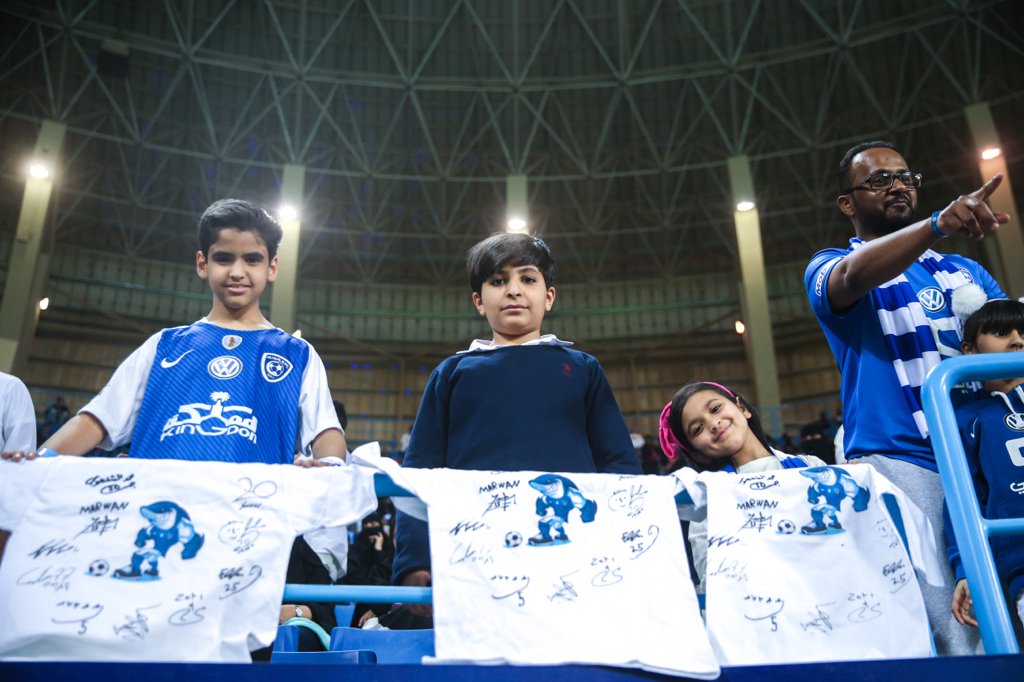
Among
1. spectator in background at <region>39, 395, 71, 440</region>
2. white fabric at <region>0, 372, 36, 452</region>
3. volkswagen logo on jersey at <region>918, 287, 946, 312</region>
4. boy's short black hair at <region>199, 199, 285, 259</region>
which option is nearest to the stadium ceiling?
spectator in background at <region>39, 395, 71, 440</region>

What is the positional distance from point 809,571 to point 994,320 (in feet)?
4.08

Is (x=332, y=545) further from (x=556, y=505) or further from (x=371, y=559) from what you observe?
(x=371, y=559)

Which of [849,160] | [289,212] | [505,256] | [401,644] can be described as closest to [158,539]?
[401,644]

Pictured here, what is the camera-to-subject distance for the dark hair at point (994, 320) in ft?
7.88

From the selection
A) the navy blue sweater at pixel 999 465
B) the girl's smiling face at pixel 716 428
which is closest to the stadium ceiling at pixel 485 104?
the girl's smiling face at pixel 716 428

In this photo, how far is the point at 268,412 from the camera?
2352 mm

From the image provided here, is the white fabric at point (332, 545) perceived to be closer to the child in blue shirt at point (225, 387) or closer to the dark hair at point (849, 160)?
the child in blue shirt at point (225, 387)

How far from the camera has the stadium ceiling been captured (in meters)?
17.0

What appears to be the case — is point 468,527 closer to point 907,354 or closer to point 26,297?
point 907,354

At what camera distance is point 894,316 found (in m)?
2.45

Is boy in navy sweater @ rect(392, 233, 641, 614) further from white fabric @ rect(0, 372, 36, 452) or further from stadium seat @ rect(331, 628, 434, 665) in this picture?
white fabric @ rect(0, 372, 36, 452)

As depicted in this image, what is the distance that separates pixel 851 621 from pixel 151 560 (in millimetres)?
1577

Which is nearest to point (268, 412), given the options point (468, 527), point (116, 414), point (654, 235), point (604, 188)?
point (116, 414)

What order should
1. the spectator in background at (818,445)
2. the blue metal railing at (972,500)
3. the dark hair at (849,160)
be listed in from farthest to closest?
the spectator in background at (818,445) → the dark hair at (849,160) → the blue metal railing at (972,500)
